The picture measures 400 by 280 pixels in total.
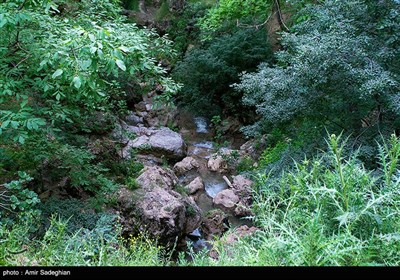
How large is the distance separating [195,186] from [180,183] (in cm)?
41

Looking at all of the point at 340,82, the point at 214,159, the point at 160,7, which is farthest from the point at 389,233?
the point at 160,7

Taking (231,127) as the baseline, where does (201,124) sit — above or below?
below

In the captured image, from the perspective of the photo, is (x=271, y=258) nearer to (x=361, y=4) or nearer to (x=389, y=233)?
(x=389, y=233)

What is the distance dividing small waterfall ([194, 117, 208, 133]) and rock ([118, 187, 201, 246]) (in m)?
5.16

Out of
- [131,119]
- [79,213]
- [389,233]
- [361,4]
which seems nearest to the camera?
[389,233]

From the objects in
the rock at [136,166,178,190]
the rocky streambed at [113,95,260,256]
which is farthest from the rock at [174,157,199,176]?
the rock at [136,166,178,190]

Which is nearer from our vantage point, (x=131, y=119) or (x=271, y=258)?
(x=271, y=258)

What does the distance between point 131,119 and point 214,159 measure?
3406mm

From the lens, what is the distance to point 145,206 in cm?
511

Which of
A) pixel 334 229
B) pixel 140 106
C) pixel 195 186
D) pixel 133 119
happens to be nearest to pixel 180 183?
pixel 195 186

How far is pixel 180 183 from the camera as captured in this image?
7430 mm

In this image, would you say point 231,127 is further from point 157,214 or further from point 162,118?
point 157,214

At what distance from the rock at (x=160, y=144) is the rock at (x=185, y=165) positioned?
31 centimetres

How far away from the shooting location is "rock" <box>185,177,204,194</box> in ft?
23.4
